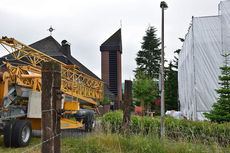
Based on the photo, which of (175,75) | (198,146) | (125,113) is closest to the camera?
(198,146)

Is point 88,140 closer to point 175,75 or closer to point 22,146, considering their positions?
point 22,146

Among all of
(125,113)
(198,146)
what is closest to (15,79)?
(125,113)

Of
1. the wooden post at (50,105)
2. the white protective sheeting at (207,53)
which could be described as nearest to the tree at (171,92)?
the white protective sheeting at (207,53)

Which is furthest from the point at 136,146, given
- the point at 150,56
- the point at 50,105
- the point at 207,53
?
the point at 150,56

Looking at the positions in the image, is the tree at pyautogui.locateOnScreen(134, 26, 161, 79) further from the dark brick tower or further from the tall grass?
the tall grass

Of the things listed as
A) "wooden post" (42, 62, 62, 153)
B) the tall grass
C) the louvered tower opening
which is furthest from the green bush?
the louvered tower opening

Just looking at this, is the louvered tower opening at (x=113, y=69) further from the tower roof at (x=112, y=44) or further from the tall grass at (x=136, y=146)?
the tall grass at (x=136, y=146)

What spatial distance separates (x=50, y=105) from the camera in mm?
3566

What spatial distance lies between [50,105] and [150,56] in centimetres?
3705

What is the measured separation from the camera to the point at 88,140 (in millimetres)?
6410

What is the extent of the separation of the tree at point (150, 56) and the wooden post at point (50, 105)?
35274 millimetres

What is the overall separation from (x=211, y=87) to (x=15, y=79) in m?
14.3

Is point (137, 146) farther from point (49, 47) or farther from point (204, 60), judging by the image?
point (49, 47)

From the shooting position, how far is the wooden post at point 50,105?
11.6ft
